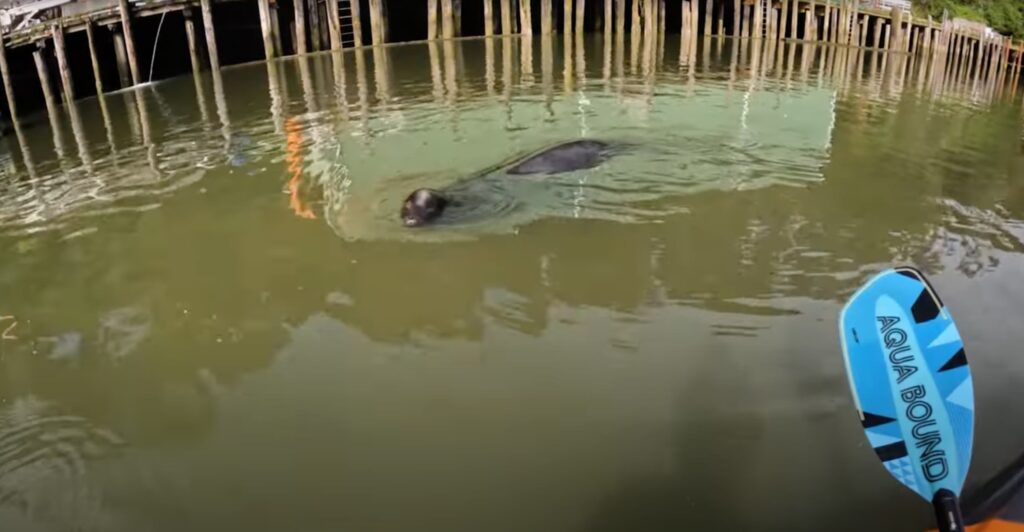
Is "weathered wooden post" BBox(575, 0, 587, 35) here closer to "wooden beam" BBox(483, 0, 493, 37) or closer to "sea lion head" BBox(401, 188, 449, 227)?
"wooden beam" BBox(483, 0, 493, 37)

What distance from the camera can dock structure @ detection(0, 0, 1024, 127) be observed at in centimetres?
2444

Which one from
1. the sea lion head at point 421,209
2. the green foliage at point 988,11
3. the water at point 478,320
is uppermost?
the green foliage at point 988,11

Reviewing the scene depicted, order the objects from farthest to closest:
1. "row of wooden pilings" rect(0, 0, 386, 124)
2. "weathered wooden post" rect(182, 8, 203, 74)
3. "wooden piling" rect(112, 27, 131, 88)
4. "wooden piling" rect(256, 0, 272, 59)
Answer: "wooden piling" rect(256, 0, 272, 59) → "weathered wooden post" rect(182, 8, 203, 74) → "wooden piling" rect(112, 27, 131, 88) → "row of wooden pilings" rect(0, 0, 386, 124)

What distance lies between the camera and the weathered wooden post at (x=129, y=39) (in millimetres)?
25797

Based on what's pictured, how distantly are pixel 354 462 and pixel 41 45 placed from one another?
2071 centimetres

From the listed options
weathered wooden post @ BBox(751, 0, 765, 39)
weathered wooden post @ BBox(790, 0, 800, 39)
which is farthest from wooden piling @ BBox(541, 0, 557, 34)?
weathered wooden post @ BBox(790, 0, 800, 39)

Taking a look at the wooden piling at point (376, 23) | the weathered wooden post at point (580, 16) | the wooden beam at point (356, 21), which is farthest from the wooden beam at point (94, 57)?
the weathered wooden post at point (580, 16)

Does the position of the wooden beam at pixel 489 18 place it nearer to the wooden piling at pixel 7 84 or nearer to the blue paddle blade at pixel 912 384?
the wooden piling at pixel 7 84

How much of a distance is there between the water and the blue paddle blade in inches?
58.9

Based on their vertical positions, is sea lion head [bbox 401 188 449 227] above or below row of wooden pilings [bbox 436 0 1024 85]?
below

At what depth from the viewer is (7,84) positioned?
71.3ft

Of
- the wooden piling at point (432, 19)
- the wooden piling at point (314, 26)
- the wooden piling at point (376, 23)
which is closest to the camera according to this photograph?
the wooden piling at point (314, 26)

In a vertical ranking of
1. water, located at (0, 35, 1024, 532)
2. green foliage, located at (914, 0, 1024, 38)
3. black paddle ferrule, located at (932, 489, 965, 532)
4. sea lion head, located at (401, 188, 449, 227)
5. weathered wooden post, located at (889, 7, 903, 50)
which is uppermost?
green foliage, located at (914, 0, 1024, 38)

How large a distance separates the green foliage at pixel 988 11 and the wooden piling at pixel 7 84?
104 ft
